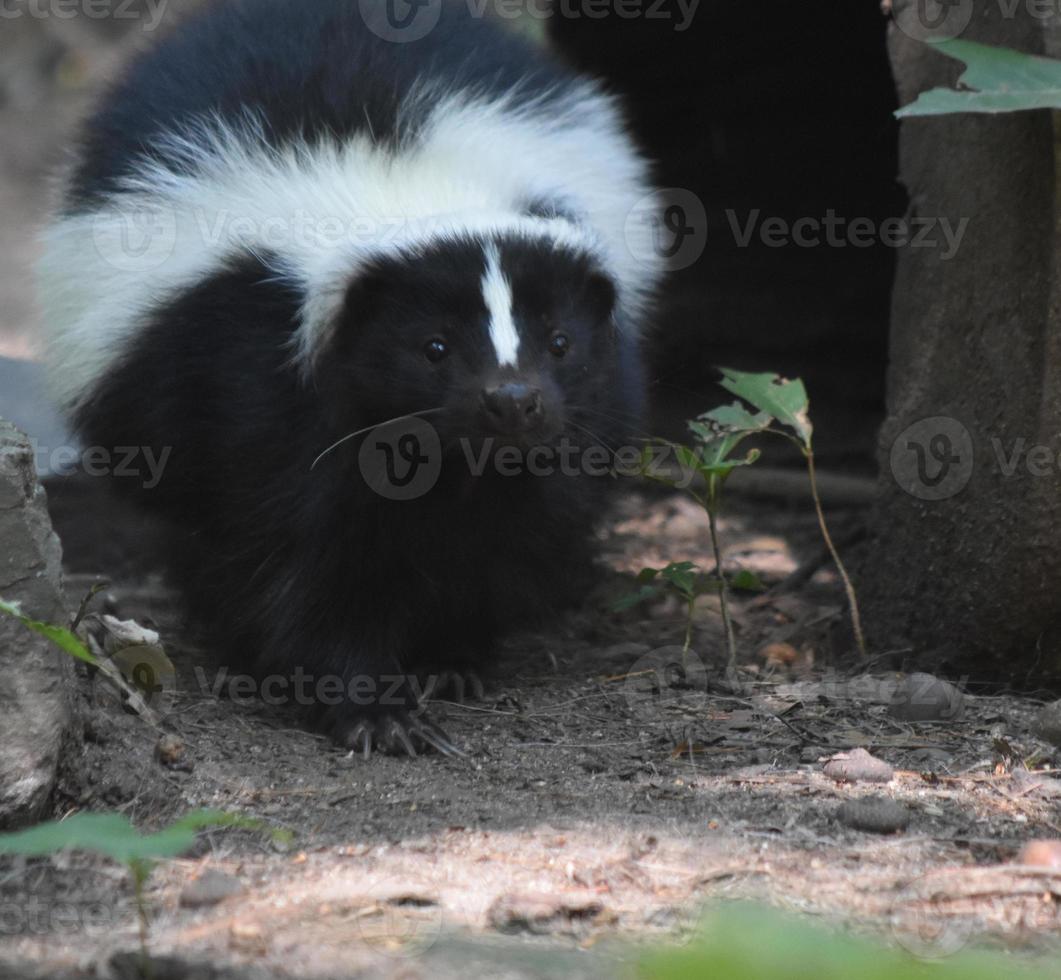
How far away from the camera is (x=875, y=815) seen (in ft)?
11.8

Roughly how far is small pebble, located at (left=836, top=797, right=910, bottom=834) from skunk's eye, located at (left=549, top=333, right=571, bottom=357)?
5.69ft

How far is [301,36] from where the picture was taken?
213 inches

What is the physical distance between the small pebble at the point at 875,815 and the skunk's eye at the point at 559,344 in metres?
1.73

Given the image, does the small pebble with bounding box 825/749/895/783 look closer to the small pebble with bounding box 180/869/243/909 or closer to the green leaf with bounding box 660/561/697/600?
the green leaf with bounding box 660/561/697/600

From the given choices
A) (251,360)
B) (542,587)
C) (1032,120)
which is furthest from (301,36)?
(1032,120)

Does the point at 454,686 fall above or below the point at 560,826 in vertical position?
below

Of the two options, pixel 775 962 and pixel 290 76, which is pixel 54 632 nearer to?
pixel 775 962

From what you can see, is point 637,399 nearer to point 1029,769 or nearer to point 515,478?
point 515,478

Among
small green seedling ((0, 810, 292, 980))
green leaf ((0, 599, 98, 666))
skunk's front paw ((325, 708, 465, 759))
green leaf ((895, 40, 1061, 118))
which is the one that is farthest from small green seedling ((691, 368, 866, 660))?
small green seedling ((0, 810, 292, 980))

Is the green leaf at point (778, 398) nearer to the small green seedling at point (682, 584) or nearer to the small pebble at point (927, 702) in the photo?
the small green seedling at point (682, 584)

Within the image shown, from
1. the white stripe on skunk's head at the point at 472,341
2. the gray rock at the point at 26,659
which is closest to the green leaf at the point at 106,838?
the gray rock at the point at 26,659

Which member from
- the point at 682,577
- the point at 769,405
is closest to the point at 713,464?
the point at 769,405

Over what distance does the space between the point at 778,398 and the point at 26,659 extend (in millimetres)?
2848

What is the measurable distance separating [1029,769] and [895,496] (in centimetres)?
167
